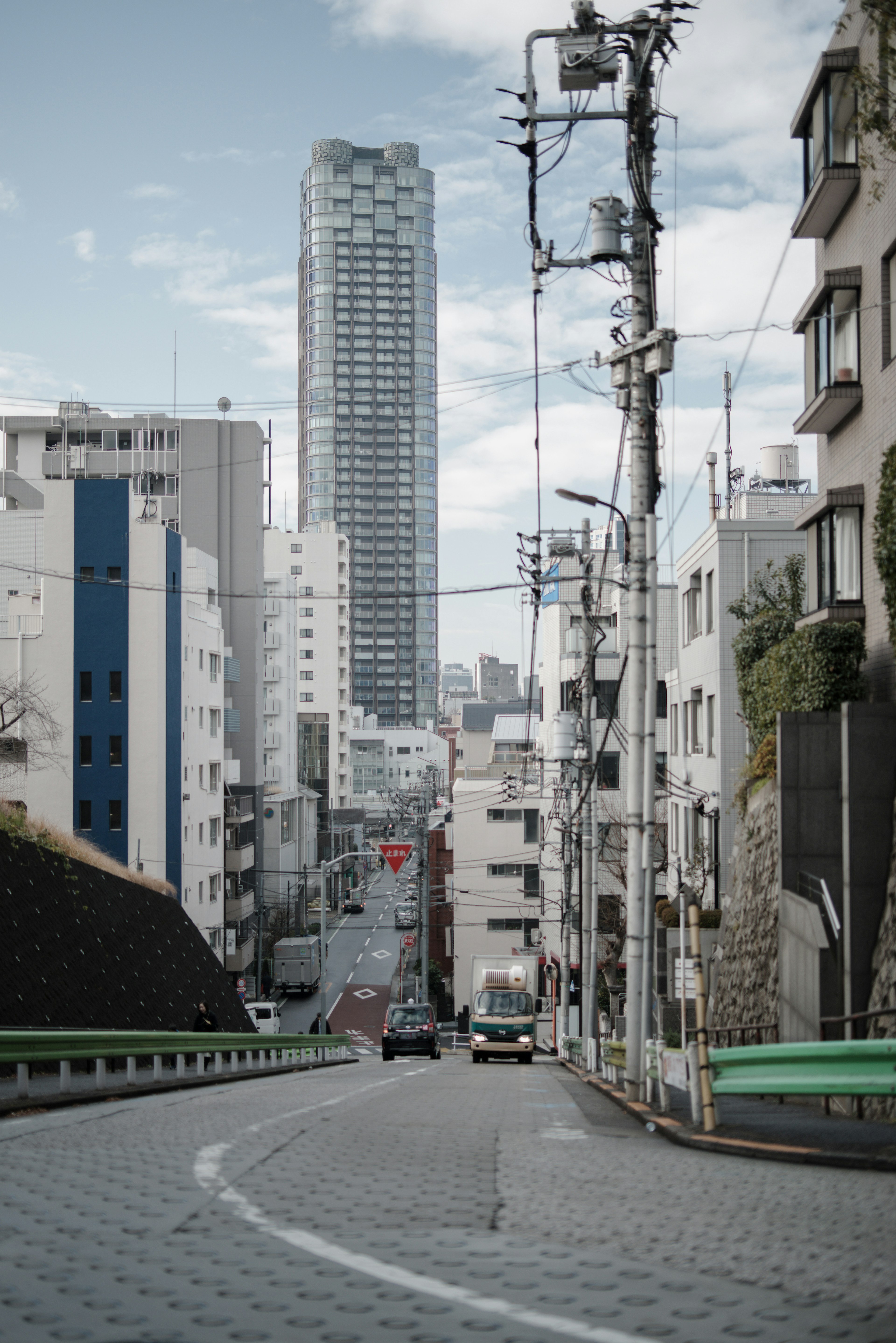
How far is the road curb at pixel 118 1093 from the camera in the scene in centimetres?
1170

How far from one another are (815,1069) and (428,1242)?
367 centimetres

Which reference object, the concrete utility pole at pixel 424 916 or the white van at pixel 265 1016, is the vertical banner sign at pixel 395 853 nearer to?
the concrete utility pole at pixel 424 916

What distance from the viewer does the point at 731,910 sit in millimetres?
21859

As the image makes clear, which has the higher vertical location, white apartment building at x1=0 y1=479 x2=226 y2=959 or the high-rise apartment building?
the high-rise apartment building

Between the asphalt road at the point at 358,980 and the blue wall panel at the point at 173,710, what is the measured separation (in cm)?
898

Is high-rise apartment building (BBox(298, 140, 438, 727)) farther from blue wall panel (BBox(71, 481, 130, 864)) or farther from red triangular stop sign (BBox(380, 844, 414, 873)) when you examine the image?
blue wall panel (BBox(71, 481, 130, 864))

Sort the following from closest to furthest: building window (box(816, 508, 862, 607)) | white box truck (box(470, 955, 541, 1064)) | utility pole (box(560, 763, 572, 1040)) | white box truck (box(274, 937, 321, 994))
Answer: building window (box(816, 508, 862, 607)) < white box truck (box(470, 955, 541, 1064)) < utility pole (box(560, 763, 572, 1040)) < white box truck (box(274, 937, 321, 994))

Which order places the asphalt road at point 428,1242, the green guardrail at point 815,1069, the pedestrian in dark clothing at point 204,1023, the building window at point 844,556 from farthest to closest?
1. the pedestrian in dark clothing at point 204,1023
2. the building window at point 844,556
3. the green guardrail at point 815,1069
4. the asphalt road at point 428,1242

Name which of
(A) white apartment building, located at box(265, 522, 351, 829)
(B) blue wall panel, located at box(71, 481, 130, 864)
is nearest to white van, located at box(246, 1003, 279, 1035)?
(B) blue wall panel, located at box(71, 481, 130, 864)

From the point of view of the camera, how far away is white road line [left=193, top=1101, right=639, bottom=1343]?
4.17 m

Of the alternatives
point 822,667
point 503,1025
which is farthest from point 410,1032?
point 822,667

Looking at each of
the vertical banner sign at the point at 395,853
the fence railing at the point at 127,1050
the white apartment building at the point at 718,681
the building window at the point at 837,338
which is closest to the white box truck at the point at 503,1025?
the white apartment building at the point at 718,681

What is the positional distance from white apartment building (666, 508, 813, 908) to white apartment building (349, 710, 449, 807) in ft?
Result: 348

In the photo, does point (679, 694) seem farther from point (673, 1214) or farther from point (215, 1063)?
point (673, 1214)
